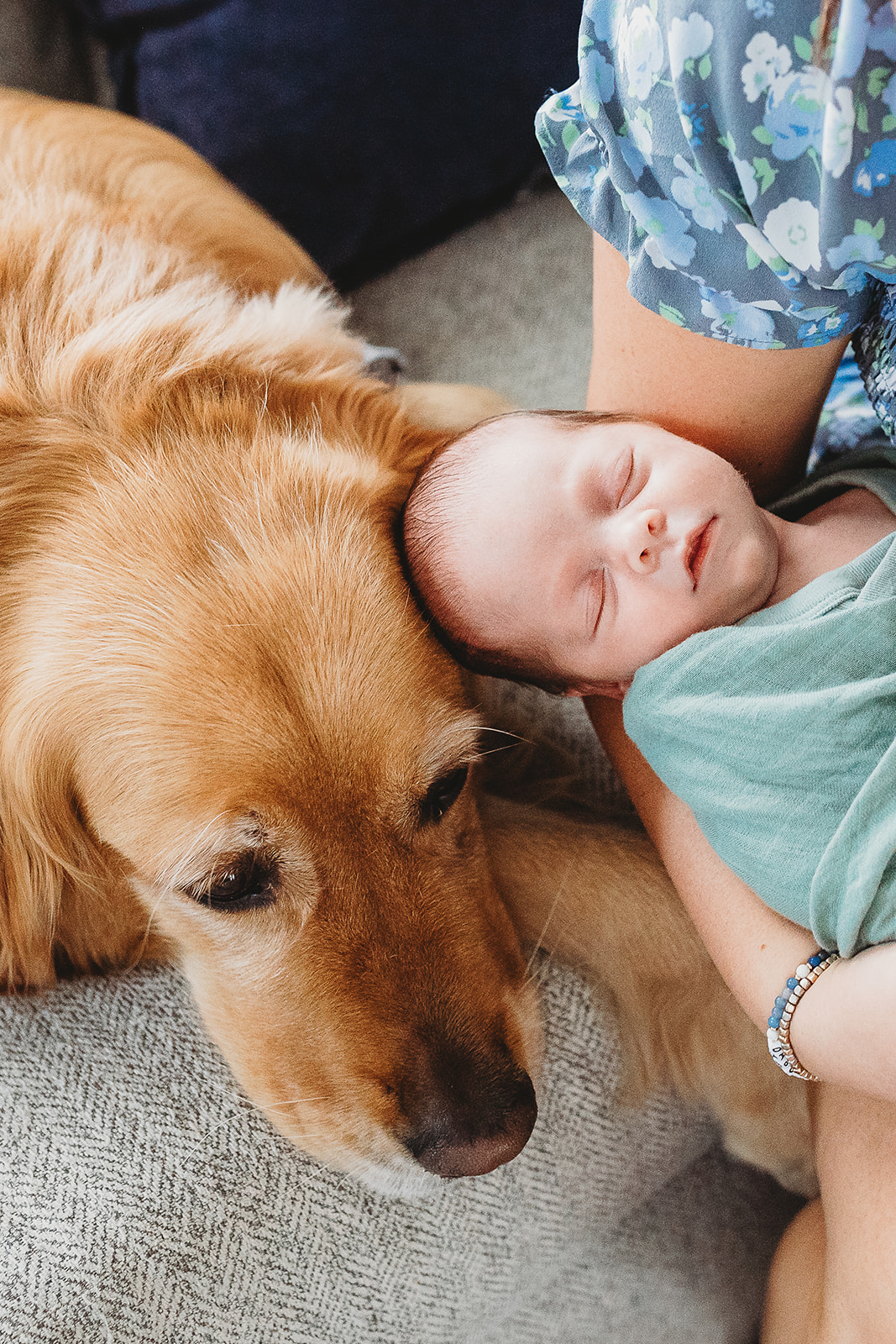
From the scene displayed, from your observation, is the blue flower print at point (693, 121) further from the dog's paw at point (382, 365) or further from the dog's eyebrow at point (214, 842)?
the dog's eyebrow at point (214, 842)

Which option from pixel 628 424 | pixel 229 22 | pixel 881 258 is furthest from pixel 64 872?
pixel 229 22

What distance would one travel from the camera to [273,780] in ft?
3.08

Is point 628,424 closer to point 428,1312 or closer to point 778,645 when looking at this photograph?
point 778,645

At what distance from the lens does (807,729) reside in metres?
0.93

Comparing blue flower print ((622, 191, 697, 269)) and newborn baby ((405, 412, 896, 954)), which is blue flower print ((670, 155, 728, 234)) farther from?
newborn baby ((405, 412, 896, 954))

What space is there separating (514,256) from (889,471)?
4.08 feet

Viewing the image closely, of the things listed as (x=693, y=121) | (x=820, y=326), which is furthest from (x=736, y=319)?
(x=693, y=121)

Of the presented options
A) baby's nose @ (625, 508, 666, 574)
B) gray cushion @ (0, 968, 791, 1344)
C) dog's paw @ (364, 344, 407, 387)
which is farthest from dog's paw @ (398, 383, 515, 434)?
gray cushion @ (0, 968, 791, 1344)

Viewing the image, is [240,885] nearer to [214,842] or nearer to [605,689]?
[214,842]

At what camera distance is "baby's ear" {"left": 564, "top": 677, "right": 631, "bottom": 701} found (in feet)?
3.83

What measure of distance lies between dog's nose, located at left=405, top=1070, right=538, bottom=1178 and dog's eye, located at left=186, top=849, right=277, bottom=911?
268mm

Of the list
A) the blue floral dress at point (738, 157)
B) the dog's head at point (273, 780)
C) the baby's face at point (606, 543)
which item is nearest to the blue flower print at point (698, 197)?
the blue floral dress at point (738, 157)

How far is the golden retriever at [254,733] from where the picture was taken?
3.13 feet

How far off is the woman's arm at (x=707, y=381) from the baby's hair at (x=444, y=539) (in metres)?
0.05
